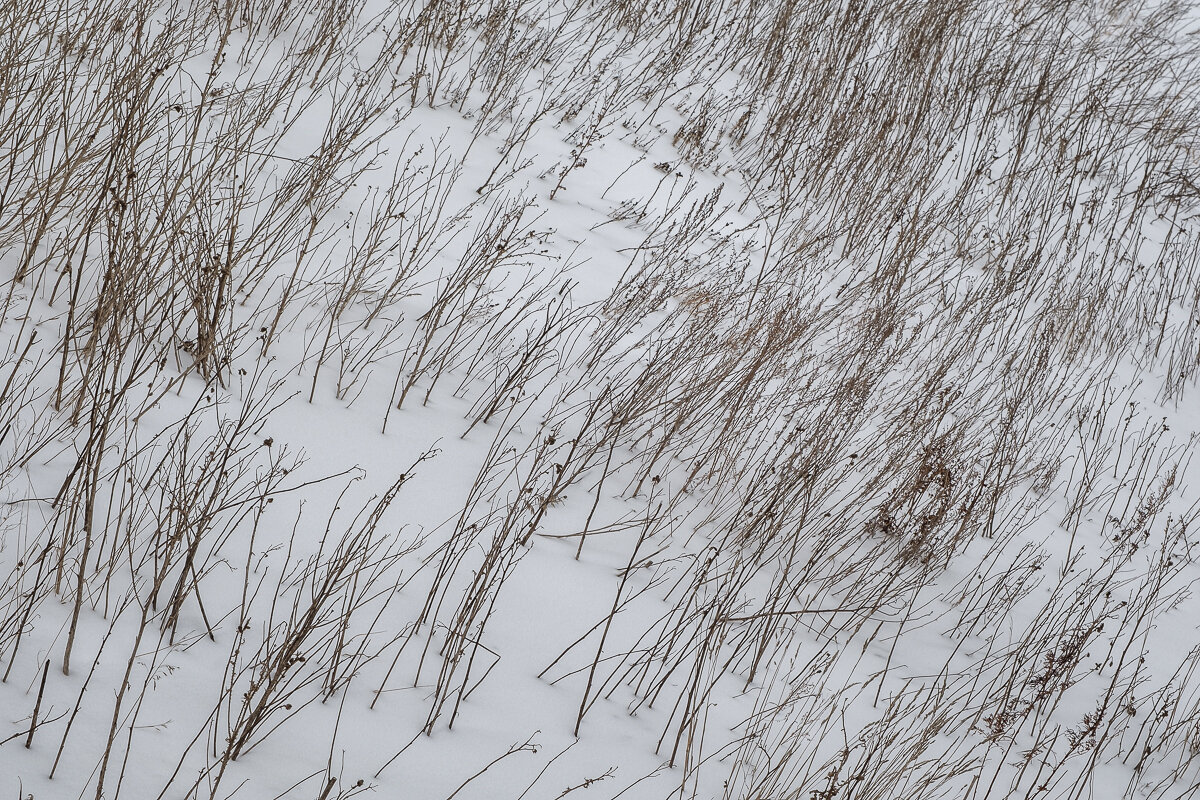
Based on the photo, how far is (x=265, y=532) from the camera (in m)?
2.20

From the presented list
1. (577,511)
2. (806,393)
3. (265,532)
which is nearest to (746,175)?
(806,393)

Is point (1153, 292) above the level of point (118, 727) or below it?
above

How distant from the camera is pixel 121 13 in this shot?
3.71m

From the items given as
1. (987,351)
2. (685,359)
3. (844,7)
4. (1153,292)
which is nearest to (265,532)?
(685,359)

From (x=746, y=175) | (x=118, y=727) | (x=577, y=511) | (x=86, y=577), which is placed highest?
(x=746, y=175)

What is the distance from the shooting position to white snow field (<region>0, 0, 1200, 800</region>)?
74.4 inches

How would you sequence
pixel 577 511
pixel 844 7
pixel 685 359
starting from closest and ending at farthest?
pixel 577 511, pixel 685 359, pixel 844 7

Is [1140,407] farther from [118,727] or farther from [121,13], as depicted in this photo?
[121,13]

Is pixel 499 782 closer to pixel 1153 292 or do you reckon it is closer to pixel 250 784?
pixel 250 784

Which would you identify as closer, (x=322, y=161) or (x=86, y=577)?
(x=86, y=577)

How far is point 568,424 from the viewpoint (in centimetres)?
320

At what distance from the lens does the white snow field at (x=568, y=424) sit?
1.89 m

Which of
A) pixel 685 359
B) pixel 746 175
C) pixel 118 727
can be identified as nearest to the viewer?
pixel 118 727

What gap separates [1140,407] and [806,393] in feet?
8.76
